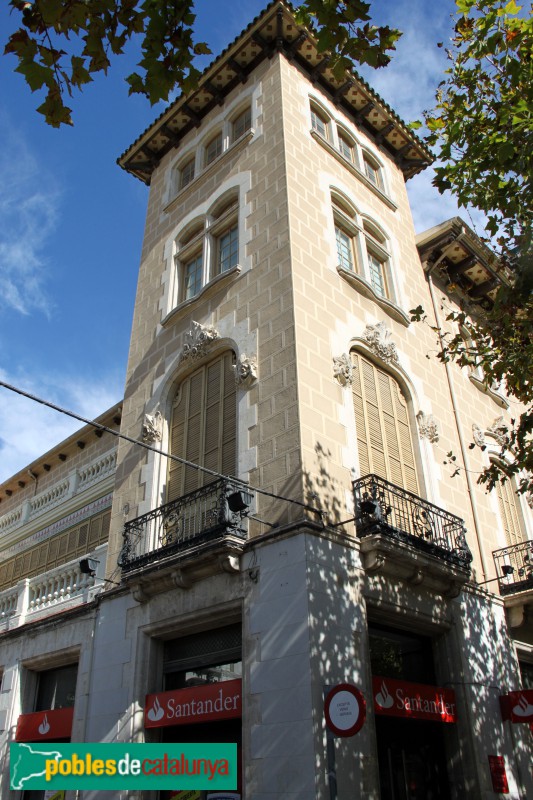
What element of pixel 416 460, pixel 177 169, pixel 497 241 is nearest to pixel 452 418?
pixel 416 460

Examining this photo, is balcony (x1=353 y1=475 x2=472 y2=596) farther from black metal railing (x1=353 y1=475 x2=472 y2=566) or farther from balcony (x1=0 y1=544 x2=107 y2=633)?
balcony (x1=0 y1=544 x2=107 y2=633)

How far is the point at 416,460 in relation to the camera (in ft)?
47.3

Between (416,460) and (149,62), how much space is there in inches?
387

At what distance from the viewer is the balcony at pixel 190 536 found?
429 inches

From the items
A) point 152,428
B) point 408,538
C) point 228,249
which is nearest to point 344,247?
point 228,249

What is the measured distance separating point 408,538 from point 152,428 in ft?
19.3

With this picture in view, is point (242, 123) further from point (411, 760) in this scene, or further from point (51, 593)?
point (411, 760)

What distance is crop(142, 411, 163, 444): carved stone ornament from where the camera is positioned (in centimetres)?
A: 1449

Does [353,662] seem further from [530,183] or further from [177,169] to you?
Result: [177,169]

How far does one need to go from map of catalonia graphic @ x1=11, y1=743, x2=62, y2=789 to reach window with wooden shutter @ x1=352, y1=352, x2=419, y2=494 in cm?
708

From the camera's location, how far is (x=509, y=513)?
1734 centimetres

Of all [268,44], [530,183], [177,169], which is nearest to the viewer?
[530,183]

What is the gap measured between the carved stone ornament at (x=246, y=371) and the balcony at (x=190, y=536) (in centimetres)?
208

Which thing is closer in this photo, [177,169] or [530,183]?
[530,183]
